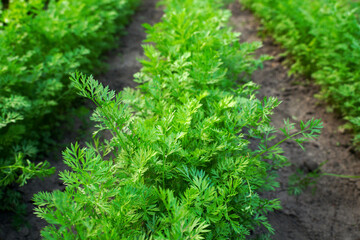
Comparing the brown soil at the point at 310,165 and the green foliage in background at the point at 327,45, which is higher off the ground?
the green foliage in background at the point at 327,45

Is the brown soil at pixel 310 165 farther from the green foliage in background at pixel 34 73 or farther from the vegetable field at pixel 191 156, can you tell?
the green foliage in background at pixel 34 73

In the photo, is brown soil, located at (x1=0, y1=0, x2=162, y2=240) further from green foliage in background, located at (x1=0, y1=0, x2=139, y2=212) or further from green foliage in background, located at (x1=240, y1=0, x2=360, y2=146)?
green foliage in background, located at (x1=240, y1=0, x2=360, y2=146)

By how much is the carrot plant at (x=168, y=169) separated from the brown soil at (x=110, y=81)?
0.83 m

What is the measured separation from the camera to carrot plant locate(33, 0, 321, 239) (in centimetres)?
153

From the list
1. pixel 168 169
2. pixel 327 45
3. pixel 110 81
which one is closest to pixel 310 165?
pixel 327 45

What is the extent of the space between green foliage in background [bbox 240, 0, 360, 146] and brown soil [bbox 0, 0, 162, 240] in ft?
7.85

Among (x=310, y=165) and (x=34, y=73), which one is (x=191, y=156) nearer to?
(x=310, y=165)

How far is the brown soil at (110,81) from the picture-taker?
256 centimetres

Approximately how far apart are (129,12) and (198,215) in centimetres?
484

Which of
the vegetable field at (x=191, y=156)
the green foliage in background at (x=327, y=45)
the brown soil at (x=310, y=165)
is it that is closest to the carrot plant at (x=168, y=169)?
the vegetable field at (x=191, y=156)

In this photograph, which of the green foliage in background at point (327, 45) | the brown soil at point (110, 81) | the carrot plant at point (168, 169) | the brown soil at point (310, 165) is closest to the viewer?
the carrot plant at point (168, 169)

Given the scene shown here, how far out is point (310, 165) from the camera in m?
3.24

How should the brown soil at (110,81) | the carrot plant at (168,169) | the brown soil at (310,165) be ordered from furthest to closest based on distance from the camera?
1. the brown soil at (310,165)
2. the brown soil at (110,81)
3. the carrot plant at (168,169)

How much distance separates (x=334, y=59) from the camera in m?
3.66
